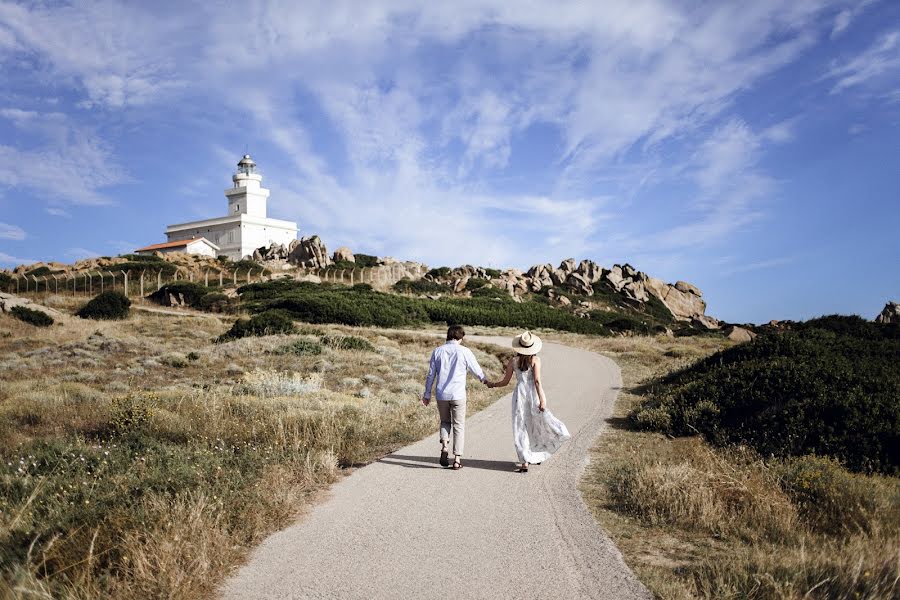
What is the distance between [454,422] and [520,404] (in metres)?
0.86

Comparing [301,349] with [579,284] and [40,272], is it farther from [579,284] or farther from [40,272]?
[579,284]

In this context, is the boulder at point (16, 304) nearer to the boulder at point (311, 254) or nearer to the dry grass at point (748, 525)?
the boulder at point (311, 254)

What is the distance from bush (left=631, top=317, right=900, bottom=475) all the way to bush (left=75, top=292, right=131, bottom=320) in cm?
3396

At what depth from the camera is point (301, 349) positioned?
68.2 feet

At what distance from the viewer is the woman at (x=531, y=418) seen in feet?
24.8

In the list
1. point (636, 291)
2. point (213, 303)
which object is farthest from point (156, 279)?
point (636, 291)

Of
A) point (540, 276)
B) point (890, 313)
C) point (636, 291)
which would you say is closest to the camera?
point (890, 313)

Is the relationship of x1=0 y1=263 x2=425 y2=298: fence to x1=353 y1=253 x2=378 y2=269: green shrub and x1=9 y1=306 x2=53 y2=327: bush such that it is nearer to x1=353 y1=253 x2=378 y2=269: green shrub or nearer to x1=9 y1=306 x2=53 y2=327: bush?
x1=353 y1=253 x2=378 y2=269: green shrub

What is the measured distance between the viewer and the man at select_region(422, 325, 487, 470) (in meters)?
7.77

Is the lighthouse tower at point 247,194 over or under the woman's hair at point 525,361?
over

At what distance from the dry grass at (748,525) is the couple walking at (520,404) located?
669mm

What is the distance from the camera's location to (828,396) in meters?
9.35

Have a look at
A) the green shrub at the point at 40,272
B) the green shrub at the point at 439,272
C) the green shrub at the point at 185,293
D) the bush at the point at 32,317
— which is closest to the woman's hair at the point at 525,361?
the bush at the point at 32,317

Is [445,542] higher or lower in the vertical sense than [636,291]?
lower
